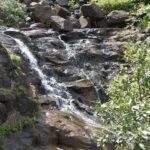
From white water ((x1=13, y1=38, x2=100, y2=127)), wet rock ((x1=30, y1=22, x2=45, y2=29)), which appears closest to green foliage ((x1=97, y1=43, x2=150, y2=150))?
white water ((x1=13, y1=38, x2=100, y2=127))

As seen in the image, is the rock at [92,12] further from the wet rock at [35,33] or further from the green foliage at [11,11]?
the wet rock at [35,33]

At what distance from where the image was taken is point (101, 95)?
1516 centimetres

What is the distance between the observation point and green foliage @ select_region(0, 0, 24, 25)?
804 inches

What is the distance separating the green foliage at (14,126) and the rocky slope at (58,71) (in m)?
0.12

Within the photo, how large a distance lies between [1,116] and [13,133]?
0.53 metres

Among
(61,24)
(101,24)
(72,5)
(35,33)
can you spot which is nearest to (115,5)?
(72,5)

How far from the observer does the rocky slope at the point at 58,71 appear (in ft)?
33.8

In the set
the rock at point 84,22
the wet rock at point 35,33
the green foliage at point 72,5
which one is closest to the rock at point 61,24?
the wet rock at point 35,33

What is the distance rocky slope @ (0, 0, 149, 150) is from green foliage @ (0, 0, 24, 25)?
49 centimetres

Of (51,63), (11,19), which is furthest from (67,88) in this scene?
(11,19)

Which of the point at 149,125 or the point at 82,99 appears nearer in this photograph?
the point at 149,125

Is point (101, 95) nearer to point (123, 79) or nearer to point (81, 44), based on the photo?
point (81, 44)

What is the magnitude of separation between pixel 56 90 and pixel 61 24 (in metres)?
7.07

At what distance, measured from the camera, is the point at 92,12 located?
22.8m
